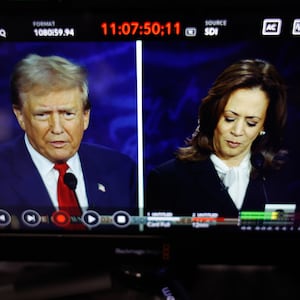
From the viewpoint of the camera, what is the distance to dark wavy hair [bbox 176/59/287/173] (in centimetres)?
76

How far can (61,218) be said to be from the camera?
33.8 inches

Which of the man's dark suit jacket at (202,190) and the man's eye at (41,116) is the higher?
the man's eye at (41,116)

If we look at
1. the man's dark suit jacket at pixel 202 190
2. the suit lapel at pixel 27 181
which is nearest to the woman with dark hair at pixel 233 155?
the man's dark suit jacket at pixel 202 190

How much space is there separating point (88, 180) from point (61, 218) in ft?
0.34

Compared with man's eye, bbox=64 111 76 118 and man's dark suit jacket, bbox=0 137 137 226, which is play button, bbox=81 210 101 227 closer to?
man's dark suit jacket, bbox=0 137 137 226

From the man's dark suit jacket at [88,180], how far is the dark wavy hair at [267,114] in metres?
0.12

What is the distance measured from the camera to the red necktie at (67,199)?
2.71ft

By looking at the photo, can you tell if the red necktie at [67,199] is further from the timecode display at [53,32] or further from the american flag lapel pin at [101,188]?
the timecode display at [53,32]

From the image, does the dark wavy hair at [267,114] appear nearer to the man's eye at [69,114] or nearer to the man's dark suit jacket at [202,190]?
the man's dark suit jacket at [202,190]

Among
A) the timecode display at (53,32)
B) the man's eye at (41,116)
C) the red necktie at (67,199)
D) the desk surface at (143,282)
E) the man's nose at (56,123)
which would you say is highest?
the timecode display at (53,32)

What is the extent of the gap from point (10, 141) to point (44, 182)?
0.10 metres

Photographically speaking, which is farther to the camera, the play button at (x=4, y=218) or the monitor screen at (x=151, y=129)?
the play button at (x=4, y=218)

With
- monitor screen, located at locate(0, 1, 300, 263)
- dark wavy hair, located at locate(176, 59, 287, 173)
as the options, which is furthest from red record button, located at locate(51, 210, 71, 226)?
dark wavy hair, located at locate(176, 59, 287, 173)

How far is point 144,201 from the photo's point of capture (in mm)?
846
